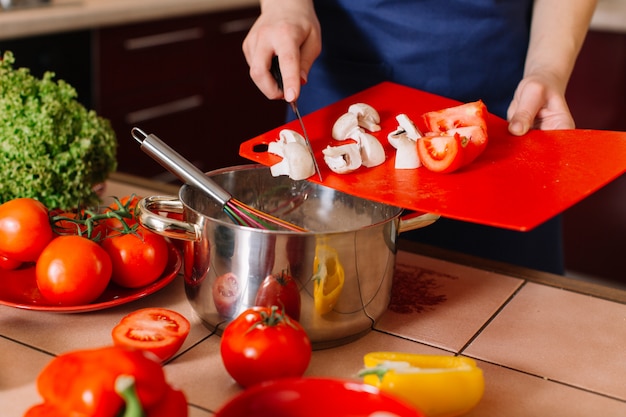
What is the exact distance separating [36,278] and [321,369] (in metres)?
0.37

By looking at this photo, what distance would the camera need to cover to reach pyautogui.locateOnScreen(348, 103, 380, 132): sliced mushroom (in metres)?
1.15

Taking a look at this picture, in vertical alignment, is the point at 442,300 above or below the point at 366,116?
below

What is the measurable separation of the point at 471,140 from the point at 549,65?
429mm

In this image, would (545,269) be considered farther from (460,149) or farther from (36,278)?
(36,278)

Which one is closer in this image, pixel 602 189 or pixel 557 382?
pixel 557 382

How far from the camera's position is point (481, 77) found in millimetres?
1549

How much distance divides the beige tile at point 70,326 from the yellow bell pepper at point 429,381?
0.26 meters

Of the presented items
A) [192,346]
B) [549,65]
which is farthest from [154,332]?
[549,65]

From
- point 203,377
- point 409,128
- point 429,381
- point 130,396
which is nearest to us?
point 130,396

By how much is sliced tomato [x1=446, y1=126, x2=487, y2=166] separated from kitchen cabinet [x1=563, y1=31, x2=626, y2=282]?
1905 mm

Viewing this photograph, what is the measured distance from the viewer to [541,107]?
1291 millimetres

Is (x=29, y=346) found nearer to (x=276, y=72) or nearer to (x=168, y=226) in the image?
(x=168, y=226)

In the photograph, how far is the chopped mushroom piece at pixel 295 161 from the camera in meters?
0.99

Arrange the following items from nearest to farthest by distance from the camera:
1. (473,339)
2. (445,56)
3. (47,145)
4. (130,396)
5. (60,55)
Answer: (130,396) → (473,339) → (47,145) → (445,56) → (60,55)
